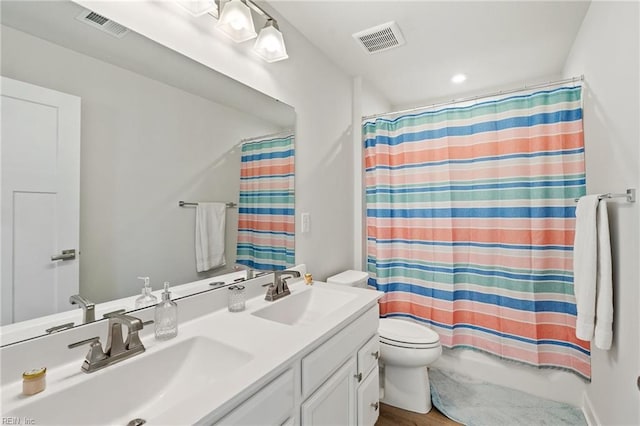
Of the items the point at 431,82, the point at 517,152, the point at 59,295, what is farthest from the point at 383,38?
the point at 59,295

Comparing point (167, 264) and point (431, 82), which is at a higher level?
point (431, 82)

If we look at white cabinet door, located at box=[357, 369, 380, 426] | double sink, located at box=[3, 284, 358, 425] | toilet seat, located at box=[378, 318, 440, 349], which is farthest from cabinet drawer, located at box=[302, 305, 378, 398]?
toilet seat, located at box=[378, 318, 440, 349]

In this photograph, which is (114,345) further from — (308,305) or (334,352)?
(308,305)

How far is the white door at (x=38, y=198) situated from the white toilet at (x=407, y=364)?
1636 mm

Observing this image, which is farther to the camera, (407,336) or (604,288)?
(407,336)

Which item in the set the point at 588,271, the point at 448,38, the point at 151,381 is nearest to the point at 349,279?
the point at 588,271

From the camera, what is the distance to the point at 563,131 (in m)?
1.81

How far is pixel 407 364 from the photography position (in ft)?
5.83

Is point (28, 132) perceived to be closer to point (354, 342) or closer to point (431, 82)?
point (354, 342)

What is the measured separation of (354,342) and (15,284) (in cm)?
118

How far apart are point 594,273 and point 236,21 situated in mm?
2045

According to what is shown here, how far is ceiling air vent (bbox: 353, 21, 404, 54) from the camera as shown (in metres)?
1.87

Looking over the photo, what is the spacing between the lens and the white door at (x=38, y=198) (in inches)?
30.5

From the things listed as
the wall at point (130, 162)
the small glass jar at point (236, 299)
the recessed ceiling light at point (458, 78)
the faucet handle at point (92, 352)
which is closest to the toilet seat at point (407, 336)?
the small glass jar at point (236, 299)
